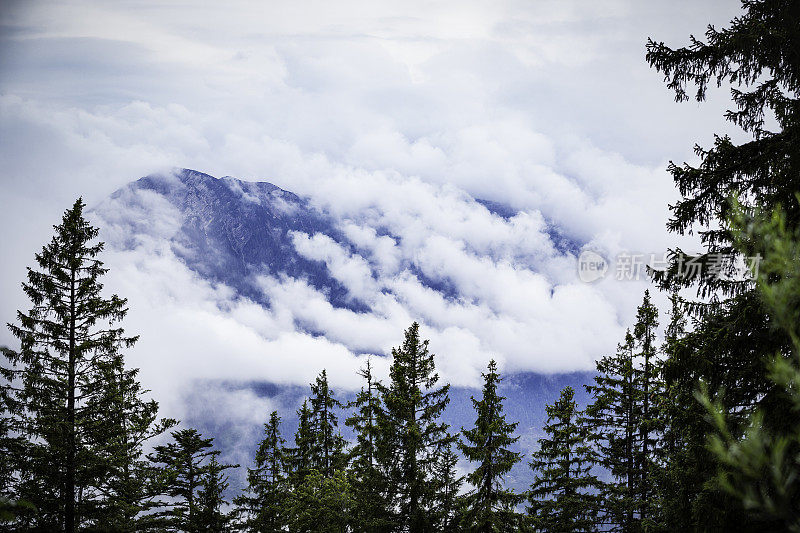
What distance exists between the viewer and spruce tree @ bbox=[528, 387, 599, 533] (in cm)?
1723

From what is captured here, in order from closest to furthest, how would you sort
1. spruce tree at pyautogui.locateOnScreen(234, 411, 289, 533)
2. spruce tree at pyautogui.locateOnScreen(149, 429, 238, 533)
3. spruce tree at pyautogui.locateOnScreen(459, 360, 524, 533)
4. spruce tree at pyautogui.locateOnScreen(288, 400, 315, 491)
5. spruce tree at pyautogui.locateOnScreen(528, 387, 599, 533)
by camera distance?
spruce tree at pyautogui.locateOnScreen(459, 360, 524, 533) < spruce tree at pyautogui.locateOnScreen(149, 429, 238, 533) < spruce tree at pyautogui.locateOnScreen(528, 387, 599, 533) < spruce tree at pyautogui.locateOnScreen(234, 411, 289, 533) < spruce tree at pyautogui.locateOnScreen(288, 400, 315, 491)

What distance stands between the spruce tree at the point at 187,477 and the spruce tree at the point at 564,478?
482 inches

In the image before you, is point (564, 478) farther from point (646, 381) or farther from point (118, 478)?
point (118, 478)

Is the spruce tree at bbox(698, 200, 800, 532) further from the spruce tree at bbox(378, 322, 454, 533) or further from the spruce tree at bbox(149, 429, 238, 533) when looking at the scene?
the spruce tree at bbox(149, 429, 238, 533)

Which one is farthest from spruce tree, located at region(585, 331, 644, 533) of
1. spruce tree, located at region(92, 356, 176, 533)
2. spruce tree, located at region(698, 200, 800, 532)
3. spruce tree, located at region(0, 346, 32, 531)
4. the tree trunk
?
spruce tree, located at region(0, 346, 32, 531)

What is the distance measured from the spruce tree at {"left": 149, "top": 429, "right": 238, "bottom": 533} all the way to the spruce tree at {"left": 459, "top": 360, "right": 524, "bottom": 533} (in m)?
9.45

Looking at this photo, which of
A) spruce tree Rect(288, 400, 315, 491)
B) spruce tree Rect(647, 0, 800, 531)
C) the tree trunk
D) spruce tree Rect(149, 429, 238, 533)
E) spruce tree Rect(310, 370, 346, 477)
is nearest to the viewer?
spruce tree Rect(647, 0, 800, 531)

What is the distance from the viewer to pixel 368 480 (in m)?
17.8

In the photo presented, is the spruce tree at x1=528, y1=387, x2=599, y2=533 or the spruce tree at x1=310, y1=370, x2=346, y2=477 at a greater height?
the spruce tree at x1=310, y1=370, x2=346, y2=477

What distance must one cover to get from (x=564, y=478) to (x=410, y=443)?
6728 mm

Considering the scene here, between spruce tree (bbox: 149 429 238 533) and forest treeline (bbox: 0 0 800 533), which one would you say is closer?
forest treeline (bbox: 0 0 800 533)

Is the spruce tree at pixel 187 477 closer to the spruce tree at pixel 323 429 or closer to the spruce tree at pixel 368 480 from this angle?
the spruce tree at pixel 368 480

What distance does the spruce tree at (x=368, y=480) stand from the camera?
57.2 ft

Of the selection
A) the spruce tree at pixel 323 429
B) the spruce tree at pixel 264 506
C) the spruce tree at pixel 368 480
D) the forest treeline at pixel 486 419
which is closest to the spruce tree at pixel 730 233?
the forest treeline at pixel 486 419
